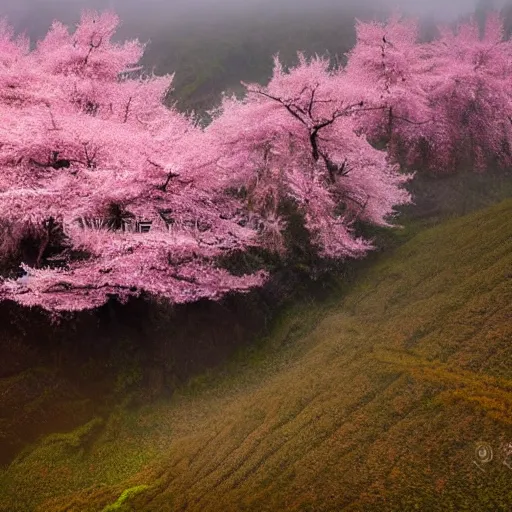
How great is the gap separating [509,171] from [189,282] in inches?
655

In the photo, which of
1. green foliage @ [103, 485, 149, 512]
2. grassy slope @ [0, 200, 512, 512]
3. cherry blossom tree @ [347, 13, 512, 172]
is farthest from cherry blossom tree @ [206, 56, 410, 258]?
green foliage @ [103, 485, 149, 512]

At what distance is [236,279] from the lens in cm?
1140

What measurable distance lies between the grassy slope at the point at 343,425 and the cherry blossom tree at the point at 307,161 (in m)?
3.43

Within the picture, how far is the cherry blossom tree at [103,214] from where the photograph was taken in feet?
29.8

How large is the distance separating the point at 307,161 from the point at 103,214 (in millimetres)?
6994

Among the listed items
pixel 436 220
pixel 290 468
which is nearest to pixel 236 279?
pixel 290 468

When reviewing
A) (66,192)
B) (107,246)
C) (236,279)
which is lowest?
(236,279)

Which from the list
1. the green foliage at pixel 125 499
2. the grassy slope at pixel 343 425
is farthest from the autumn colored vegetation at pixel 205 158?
the green foliage at pixel 125 499

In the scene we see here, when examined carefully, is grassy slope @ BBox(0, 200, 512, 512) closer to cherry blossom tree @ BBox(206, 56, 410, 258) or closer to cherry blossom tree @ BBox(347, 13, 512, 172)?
cherry blossom tree @ BBox(206, 56, 410, 258)

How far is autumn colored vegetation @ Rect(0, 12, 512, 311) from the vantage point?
31.1 ft

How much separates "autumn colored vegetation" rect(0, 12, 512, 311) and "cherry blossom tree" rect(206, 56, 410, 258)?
0.17 ft

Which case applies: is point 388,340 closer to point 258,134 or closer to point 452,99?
point 258,134

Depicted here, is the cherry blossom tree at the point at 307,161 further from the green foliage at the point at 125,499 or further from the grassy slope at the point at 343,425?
the green foliage at the point at 125,499

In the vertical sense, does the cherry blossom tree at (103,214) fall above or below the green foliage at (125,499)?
above
